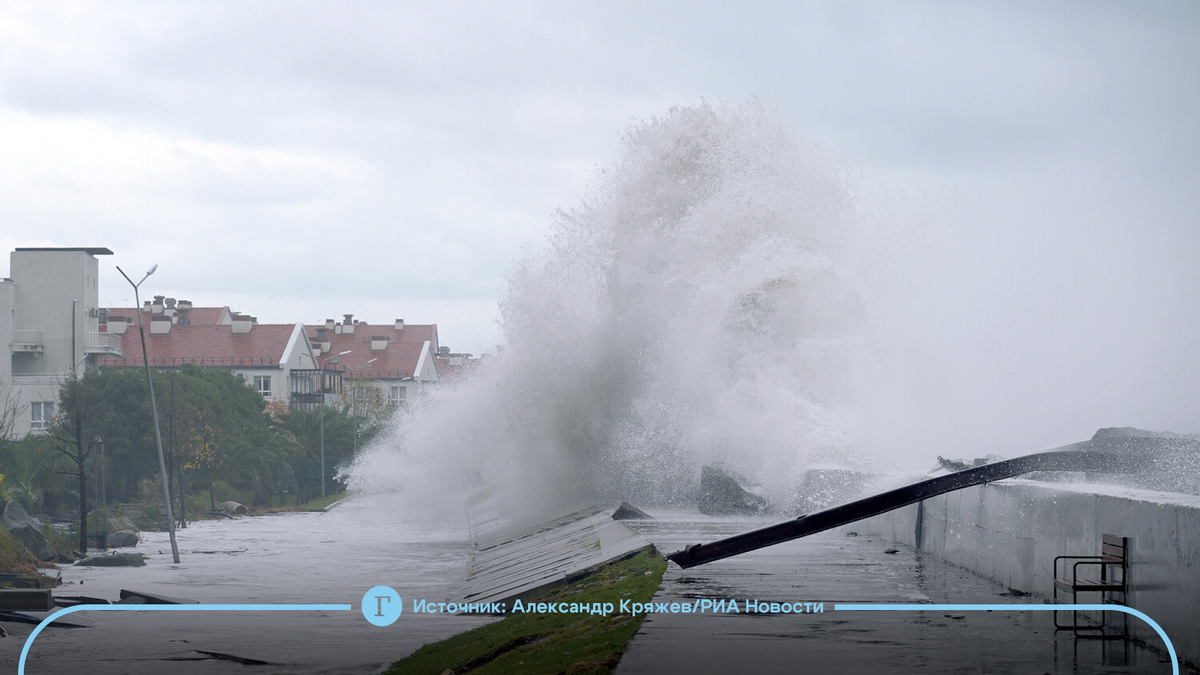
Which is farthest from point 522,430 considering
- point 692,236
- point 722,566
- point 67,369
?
point 67,369

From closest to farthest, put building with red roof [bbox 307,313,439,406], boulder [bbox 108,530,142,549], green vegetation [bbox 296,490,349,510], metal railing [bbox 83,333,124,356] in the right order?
1. boulder [bbox 108,530,142,549]
2. green vegetation [bbox 296,490,349,510]
3. metal railing [bbox 83,333,124,356]
4. building with red roof [bbox 307,313,439,406]

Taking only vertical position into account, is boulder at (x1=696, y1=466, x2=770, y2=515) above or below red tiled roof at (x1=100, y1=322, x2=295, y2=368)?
below

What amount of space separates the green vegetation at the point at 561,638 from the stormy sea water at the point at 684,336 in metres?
7.85

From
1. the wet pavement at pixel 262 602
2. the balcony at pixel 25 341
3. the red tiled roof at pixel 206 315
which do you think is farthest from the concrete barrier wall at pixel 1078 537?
→ the red tiled roof at pixel 206 315

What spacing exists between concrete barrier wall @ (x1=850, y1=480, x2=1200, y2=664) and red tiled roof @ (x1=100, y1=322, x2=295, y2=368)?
72.2 meters

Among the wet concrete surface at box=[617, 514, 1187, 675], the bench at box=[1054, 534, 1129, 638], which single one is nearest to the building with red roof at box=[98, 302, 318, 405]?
the wet concrete surface at box=[617, 514, 1187, 675]

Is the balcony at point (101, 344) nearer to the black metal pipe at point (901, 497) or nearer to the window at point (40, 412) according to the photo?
the window at point (40, 412)

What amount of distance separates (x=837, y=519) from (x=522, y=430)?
25.9 m

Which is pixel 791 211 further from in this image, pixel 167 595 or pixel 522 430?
pixel 167 595

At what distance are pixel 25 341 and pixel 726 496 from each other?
4906cm

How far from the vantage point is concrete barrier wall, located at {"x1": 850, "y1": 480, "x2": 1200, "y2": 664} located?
7246 millimetres

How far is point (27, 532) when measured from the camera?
29281mm

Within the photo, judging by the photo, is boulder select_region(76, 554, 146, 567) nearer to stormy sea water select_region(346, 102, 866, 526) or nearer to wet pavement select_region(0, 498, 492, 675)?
wet pavement select_region(0, 498, 492, 675)

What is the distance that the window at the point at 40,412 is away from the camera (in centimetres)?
6038
